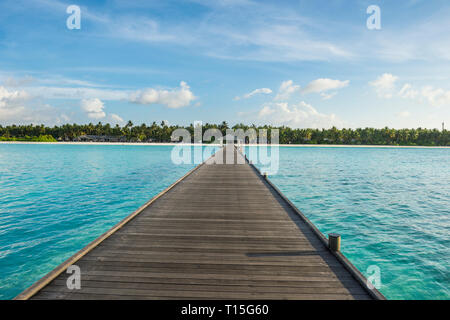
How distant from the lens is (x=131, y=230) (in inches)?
203

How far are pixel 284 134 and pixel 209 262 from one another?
76.1 meters

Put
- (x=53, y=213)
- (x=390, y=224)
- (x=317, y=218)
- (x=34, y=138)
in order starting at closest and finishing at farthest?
1. (x=390, y=224)
2. (x=317, y=218)
3. (x=53, y=213)
4. (x=34, y=138)

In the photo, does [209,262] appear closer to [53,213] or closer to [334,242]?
[334,242]

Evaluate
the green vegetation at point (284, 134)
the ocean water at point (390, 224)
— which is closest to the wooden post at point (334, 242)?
the ocean water at point (390, 224)

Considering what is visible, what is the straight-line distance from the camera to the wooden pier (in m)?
3.14

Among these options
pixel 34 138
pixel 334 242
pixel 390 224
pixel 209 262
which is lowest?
pixel 390 224

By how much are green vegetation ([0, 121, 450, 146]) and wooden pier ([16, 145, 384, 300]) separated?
241 ft

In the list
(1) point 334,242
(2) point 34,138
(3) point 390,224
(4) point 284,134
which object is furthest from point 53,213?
(2) point 34,138

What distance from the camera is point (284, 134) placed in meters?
76.9

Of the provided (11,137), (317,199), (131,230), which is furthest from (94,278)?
(11,137)

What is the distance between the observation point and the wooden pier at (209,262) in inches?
124

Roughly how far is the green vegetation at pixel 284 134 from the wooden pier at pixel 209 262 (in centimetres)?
7340

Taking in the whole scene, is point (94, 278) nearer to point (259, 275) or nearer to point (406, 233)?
point (259, 275)

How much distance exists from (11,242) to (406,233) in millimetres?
12546
